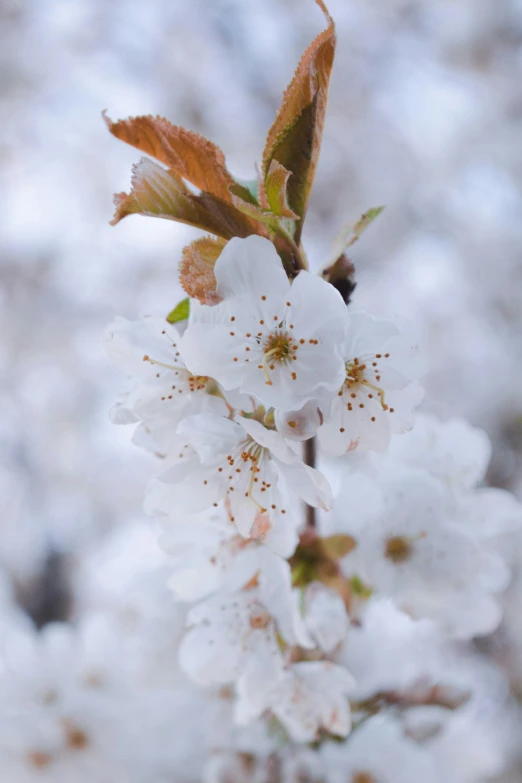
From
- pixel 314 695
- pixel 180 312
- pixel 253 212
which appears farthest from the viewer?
pixel 314 695

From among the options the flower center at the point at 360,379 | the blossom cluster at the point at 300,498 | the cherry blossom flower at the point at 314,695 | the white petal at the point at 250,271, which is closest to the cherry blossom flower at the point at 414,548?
the blossom cluster at the point at 300,498

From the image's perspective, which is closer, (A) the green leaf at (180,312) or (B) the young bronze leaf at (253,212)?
(B) the young bronze leaf at (253,212)

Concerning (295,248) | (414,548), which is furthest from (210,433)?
(414,548)

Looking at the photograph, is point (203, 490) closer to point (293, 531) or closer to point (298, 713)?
point (293, 531)

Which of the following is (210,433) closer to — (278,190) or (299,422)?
(299,422)

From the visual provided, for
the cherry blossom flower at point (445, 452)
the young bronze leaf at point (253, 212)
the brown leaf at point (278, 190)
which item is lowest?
the young bronze leaf at point (253, 212)

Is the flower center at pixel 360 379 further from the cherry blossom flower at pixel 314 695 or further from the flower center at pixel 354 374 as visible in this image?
the cherry blossom flower at pixel 314 695

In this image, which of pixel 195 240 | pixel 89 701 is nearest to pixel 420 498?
pixel 195 240
